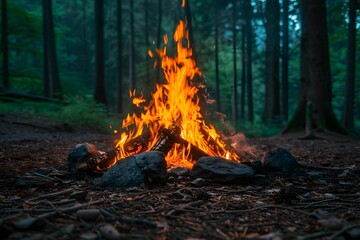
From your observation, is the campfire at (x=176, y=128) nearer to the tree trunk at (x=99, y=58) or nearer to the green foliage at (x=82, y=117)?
the green foliage at (x=82, y=117)

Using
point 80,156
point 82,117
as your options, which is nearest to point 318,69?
point 80,156

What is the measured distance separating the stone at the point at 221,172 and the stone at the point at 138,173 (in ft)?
1.77

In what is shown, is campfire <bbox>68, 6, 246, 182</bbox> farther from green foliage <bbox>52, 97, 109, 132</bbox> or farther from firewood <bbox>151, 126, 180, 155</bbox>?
green foliage <bbox>52, 97, 109, 132</bbox>

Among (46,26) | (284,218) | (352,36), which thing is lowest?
(284,218)

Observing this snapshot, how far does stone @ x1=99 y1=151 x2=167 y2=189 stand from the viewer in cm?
413

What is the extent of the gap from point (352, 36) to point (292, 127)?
7.38 metres

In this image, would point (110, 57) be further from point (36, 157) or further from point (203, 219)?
point (203, 219)

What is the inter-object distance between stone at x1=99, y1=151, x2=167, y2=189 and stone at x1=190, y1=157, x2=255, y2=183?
1.77 feet

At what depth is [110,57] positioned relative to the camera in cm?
3206

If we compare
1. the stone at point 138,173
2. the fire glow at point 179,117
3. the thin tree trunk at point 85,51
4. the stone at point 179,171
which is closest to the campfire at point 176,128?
the fire glow at point 179,117

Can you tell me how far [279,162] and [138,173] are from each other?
96.1 inches

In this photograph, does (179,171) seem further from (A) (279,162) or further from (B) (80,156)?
(A) (279,162)

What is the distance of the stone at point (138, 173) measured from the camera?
4129 mm

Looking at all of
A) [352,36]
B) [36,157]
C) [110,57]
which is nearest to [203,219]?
[36,157]
